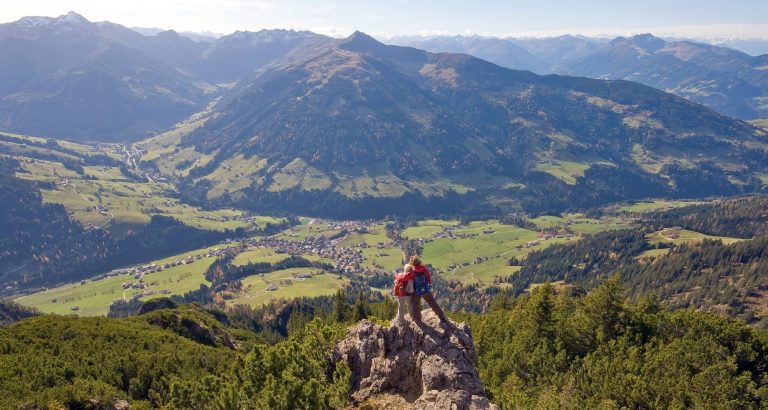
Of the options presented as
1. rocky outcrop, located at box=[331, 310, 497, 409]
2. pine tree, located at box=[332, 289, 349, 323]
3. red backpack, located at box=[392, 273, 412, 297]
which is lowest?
pine tree, located at box=[332, 289, 349, 323]

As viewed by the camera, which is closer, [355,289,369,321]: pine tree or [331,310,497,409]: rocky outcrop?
[331,310,497,409]: rocky outcrop

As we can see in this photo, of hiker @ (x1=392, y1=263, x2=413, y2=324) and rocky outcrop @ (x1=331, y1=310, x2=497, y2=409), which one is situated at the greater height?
hiker @ (x1=392, y1=263, x2=413, y2=324)

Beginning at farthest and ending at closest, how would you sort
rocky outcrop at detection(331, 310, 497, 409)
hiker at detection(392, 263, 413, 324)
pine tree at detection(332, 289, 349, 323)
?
pine tree at detection(332, 289, 349, 323) < hiker at detection(392, 263, 413, 324) < rocky outcrop at detection(331, 310, 497, 409)

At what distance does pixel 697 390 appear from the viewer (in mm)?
Result: 75000

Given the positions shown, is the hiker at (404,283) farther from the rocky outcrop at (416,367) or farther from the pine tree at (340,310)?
the pine tree at (340,310)

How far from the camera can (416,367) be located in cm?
5159

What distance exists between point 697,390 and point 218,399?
74663mm

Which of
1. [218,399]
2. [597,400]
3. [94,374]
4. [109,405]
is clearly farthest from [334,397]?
[94,374]

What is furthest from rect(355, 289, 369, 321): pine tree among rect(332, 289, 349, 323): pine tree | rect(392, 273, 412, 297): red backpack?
rect(392, 273, 412, 297): red backpack

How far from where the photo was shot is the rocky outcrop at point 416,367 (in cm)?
4756

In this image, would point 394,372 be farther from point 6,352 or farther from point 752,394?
point 6,352

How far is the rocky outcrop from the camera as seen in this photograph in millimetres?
47562

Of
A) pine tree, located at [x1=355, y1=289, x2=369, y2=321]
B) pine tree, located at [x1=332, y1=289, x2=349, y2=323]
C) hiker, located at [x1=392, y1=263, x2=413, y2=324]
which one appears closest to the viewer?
hiker, located at [x1=392, y1=263, x2=413, y2=324]

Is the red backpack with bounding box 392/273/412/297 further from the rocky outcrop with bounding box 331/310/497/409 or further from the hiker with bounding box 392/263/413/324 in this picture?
the rocky outcrop with bounding box 331/310/497/409
